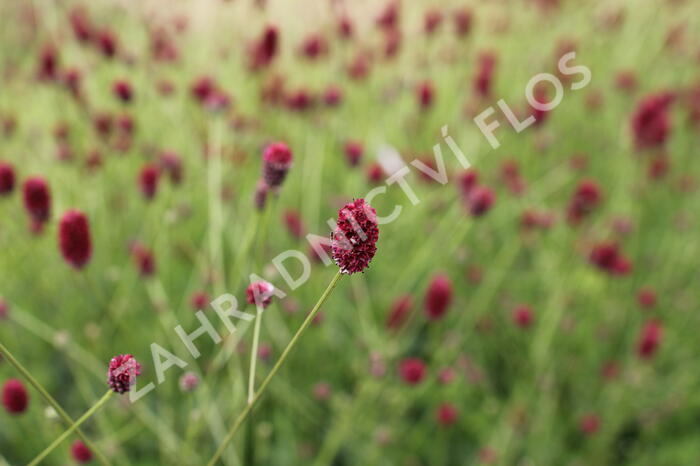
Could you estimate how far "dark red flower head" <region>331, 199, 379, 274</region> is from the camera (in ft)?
1.80

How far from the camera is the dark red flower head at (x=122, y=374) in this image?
615 millimetres

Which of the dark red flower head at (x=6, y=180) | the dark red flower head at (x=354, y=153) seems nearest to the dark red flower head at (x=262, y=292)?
the dark red flower head at (x=6, y=180)

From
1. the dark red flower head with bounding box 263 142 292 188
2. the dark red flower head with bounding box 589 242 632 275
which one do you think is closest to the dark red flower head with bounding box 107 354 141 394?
the dark red flower head with bounding box 263 142 292 188

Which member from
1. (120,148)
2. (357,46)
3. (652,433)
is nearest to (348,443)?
(652,433)

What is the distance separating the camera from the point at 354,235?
0.56 meters

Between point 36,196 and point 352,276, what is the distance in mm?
808

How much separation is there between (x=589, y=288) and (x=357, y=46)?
1.41m

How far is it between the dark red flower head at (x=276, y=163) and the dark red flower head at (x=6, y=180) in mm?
608

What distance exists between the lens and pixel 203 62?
2.90 metres

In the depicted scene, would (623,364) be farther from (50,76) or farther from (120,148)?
(50,76)

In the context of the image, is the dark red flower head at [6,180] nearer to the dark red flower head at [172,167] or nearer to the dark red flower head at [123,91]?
the dark red flower head at [172,167]

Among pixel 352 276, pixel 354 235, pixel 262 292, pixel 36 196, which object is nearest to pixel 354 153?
pixel 352 276

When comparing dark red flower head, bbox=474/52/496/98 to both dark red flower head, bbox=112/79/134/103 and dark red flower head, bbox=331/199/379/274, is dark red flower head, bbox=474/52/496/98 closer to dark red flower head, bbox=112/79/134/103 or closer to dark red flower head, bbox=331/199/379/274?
dark red flower head, bbox=112/79/134/103

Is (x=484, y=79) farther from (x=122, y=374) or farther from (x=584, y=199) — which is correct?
(x=122, y=374)
